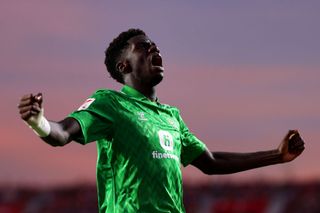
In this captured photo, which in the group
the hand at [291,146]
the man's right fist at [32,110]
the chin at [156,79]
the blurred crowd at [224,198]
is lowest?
the blurred crowd at [224,198]

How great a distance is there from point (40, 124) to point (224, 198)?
1611cm

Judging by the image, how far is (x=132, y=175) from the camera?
5.38 meters

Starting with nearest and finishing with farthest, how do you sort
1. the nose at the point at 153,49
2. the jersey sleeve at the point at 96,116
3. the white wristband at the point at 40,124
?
the white wristband at the point at 40,124, the jersey sleeve at the point at 96,116, the nose at the point at 153,49

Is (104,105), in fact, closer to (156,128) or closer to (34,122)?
(156,128)

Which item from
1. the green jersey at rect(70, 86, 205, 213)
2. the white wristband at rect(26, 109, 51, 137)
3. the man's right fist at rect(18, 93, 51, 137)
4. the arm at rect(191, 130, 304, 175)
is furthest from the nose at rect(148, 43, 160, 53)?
the man's right fist at rect(18, 93, 51, 137)

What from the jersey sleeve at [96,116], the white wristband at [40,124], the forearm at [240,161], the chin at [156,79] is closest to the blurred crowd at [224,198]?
the forearm at [240,161]

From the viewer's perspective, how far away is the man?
532 centimetres

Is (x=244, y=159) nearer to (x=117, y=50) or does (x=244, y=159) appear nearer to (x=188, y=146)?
(x=188, y=146)

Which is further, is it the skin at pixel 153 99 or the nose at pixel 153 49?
the nose at pixel 153 49

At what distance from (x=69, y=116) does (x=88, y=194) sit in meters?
16.3

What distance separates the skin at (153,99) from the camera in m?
5.04

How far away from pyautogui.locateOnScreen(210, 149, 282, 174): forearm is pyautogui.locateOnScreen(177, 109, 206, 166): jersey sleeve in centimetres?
21

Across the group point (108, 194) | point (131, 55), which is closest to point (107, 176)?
point (108, 194)

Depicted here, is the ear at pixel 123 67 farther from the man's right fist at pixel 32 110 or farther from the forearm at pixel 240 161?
the man's right fist at pixel 32 110
